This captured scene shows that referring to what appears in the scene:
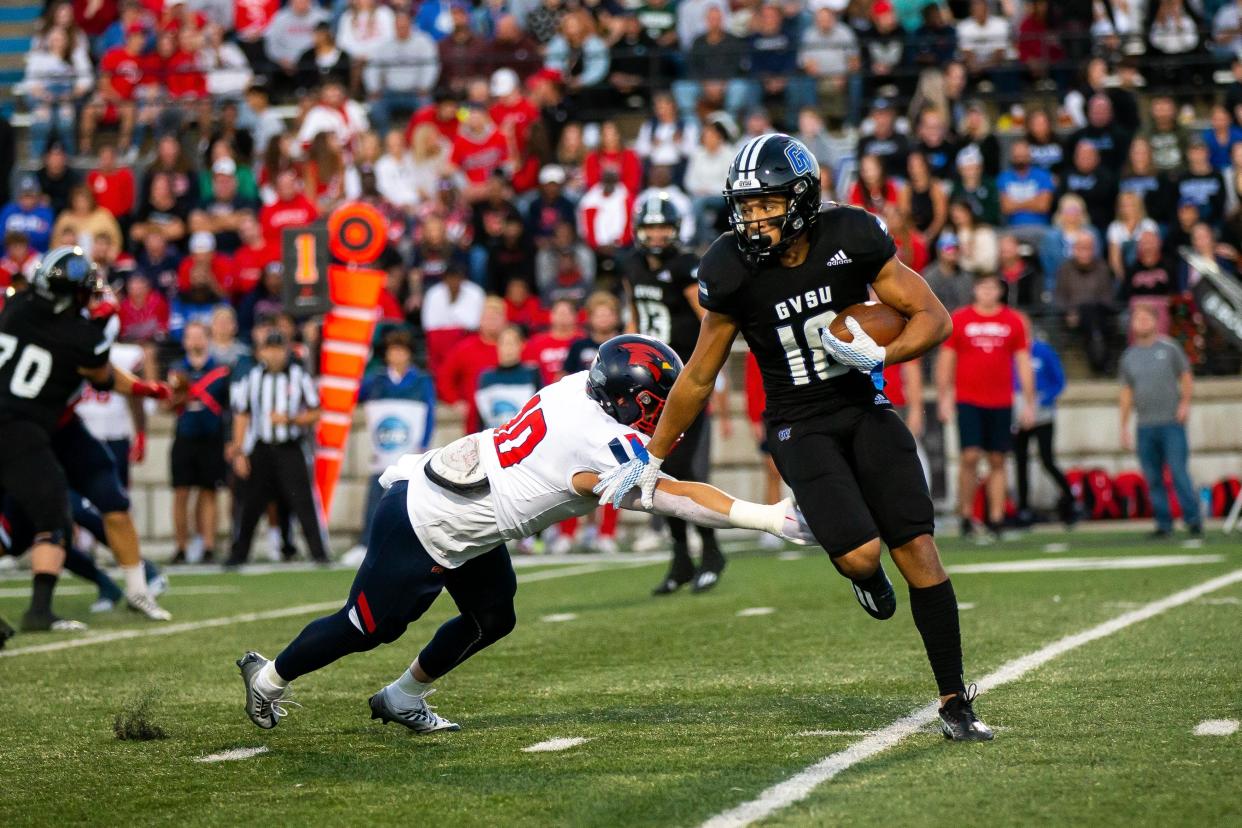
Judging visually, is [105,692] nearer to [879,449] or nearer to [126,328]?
[879,449]

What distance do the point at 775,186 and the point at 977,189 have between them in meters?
11.5

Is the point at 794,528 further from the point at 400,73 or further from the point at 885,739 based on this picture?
the point at 400,73

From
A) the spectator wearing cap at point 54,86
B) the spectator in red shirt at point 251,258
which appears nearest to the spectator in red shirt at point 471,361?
the spectator in red shirt at point 251,258

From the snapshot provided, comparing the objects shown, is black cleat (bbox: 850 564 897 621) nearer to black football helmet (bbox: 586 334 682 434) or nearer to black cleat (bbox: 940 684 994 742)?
black cleat (bbox: 940 684 994 742)

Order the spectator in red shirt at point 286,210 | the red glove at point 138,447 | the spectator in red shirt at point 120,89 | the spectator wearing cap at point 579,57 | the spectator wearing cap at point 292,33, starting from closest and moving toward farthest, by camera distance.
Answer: the red glove at point 138,447, the spectator in red shirt at point 286,210, the spectator wearing cap at point 579,57, the spectator in red shirt at point 120,89, the spectator wearing cap at point 292,33

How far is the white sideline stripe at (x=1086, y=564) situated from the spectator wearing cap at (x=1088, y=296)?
4502 millimetres

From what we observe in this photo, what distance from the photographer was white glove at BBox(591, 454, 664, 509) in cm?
546

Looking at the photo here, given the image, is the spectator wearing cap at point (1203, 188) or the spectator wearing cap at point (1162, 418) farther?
the spectator wearing cap at point (1203, 188)

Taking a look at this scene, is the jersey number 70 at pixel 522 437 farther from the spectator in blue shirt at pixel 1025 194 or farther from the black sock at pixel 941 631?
the spectator in blue shirt at pixel 1025 194

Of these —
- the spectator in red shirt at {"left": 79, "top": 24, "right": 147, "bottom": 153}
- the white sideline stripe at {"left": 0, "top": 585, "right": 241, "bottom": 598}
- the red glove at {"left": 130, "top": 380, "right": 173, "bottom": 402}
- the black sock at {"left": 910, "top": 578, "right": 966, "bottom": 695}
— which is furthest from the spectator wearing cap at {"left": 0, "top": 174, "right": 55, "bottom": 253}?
the black sock at {"left": 910, "top": 578, "right": 966, "bottom": 695}

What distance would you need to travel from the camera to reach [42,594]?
993cm

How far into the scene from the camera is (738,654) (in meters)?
7.81

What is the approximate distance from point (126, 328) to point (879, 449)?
1301cm

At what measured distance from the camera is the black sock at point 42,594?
9883 mm
